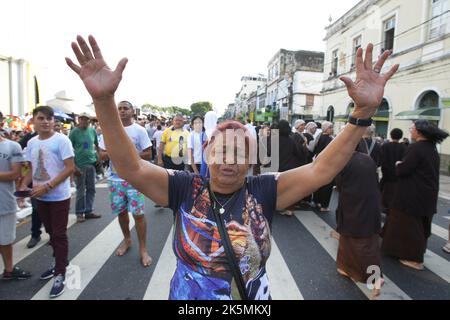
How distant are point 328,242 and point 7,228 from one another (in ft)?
14.5

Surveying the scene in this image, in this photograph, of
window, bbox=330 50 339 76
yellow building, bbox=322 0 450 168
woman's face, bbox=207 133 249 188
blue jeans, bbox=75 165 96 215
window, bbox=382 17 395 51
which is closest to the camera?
woman's face, bbox=207 133 249 188

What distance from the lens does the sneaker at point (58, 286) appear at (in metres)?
2.97

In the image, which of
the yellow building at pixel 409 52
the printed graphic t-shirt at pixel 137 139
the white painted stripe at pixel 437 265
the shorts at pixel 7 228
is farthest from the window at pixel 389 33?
the shorts at pixel 7 228

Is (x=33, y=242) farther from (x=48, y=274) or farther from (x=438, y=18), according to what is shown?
(x=438, y=18)

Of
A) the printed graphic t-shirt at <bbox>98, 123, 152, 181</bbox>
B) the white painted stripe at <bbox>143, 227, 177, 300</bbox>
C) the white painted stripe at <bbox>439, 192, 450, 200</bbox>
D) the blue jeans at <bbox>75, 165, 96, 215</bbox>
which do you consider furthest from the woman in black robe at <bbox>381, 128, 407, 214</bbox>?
the blue jeans at <bbox>75, 165, 96, 215</bbox>

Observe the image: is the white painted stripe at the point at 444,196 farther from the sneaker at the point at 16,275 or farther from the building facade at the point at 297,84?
the building facade at the point at 297,84

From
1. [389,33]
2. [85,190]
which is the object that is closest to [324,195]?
[85,190]

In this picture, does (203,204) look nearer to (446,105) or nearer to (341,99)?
(446,105)

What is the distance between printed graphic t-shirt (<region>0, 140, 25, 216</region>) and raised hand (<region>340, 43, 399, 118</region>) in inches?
137

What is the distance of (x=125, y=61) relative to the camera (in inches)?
56.0

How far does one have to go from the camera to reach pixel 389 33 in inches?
680

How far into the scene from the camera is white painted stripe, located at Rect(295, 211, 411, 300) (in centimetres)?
313

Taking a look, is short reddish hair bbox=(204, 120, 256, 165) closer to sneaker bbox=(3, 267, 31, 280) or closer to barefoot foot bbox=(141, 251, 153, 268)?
barefoot foot bbox=(141, 251, 153, 268)

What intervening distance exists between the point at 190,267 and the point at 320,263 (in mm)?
2901
